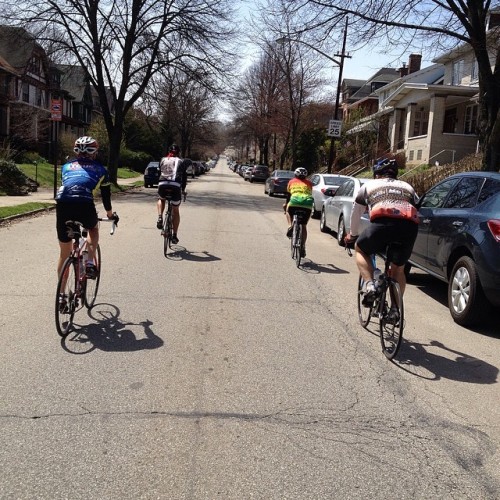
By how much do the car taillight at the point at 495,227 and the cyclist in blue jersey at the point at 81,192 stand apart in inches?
160

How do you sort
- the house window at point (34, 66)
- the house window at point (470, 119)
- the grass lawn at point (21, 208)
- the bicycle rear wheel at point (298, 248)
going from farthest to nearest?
the house window at point (470, 119), the house window at point (34, 66), the grass lawn at point (21, 208), the bicycle rear wheel at point (298, 248)

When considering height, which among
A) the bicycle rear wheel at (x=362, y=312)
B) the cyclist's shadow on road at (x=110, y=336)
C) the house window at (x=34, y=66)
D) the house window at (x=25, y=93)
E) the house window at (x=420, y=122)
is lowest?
the cyclist's shadow on road at (x=110, y=336)

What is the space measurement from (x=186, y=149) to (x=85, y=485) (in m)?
83.8

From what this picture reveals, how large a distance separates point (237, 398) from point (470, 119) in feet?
108

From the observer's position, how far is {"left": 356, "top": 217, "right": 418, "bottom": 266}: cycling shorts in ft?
16.9

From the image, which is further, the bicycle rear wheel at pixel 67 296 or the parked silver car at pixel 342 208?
the parked silver car at pixel 342 208

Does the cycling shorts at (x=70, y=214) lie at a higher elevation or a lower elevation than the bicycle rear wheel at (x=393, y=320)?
higher

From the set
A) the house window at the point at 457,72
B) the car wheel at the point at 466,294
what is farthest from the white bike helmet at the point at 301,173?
the house window at the point at 457,72

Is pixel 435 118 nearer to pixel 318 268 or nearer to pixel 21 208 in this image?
pixel 21 208

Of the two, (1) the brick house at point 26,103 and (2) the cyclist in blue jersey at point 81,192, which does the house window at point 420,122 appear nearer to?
(1) the brick house at point 26,103

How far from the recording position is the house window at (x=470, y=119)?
32438 millimetres

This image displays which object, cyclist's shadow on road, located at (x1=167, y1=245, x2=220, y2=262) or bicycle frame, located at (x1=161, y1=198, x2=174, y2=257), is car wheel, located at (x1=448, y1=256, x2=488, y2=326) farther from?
bicycle frame, located at (x1=161, y1=198, x2=174, y2=257)

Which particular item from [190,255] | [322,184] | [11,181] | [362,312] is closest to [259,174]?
[11,181]

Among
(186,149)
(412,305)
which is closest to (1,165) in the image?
(412,305)
